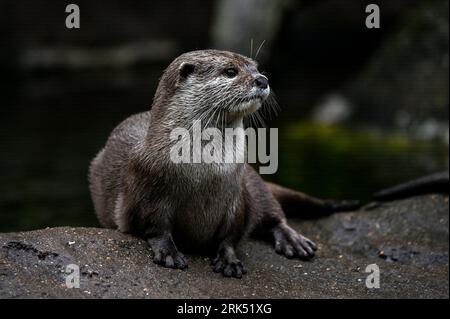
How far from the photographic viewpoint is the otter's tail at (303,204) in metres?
5.42

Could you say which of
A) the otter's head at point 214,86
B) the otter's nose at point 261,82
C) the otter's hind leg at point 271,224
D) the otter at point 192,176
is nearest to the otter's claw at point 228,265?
the otter at point 192,176

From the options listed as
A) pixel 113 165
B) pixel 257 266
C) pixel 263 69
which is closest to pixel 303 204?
pixel 257 266

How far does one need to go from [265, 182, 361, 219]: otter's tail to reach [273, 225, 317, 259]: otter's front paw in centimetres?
54

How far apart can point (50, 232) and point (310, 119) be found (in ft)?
20.0

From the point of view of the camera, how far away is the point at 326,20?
13.8 metres

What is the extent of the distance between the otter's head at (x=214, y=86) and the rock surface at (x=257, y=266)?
2.32 feet

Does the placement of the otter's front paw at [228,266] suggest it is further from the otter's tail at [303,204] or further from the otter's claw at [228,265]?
the otter's tail at [303,204]

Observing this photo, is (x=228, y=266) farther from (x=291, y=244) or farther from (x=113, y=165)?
(x=113, y=165)

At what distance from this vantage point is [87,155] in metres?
8.74

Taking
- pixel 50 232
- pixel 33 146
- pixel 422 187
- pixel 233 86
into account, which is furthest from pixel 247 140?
pixel 33 146

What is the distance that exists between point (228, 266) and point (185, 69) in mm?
944

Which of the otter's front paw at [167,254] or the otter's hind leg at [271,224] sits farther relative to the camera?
the otter's hind leg at [271,224]

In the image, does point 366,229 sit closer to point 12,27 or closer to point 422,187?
point 422,187

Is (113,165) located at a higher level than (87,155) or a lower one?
higher
